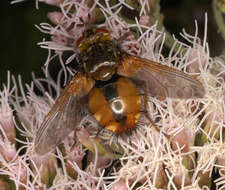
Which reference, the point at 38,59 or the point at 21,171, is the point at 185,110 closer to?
the point at 21,171

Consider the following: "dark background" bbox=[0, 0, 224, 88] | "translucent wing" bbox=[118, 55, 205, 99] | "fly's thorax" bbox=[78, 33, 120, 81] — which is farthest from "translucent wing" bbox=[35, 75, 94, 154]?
"dark background" bbox=[0, 0, 224, 88]

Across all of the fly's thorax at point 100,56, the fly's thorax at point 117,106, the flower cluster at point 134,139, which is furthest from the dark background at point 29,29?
the fly's thorax at point 117,106

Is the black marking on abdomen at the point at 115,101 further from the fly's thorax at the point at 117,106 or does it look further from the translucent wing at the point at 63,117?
the translucent wing at the point at 63,117

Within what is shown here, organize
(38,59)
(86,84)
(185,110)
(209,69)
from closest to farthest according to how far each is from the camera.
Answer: (86,84)
(185,110)
(209,69)
(38,59)

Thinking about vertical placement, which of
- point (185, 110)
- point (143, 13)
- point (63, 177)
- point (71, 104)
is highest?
Result: point (143, 13)

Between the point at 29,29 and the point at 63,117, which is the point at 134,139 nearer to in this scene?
the point at 63,117

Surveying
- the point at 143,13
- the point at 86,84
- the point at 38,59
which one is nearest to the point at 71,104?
the point at 86,84

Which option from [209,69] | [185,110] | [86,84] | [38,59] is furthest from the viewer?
[38,59]

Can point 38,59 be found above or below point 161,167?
above
